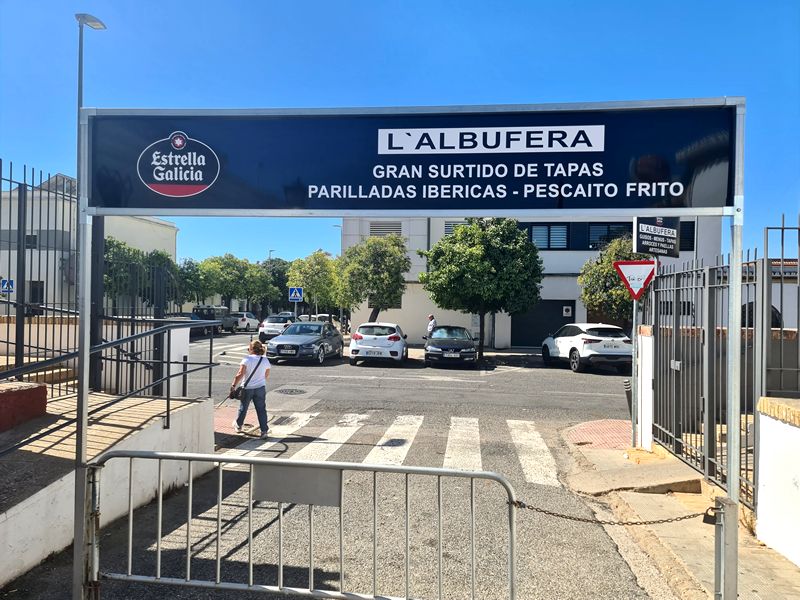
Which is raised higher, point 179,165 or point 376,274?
point 376,274

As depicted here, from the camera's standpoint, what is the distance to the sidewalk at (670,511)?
3816mm

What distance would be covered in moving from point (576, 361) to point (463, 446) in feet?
35.6

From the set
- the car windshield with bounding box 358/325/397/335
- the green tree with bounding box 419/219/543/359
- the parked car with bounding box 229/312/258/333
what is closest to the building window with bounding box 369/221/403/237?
the green tree with bounding box 419/219/543/359

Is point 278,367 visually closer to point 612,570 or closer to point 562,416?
point 562,416

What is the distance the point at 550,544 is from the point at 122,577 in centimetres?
313

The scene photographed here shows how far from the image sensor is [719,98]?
129 inches

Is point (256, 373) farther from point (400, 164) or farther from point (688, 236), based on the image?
point (688, 236)

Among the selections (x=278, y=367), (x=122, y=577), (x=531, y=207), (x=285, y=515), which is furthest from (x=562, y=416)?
(x=278, y=367)

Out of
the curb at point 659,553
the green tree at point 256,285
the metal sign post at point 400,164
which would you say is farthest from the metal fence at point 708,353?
the green tree at point 256,285

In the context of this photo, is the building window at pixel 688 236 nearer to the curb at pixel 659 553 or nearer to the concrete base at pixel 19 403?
the curb at pixel 659 553

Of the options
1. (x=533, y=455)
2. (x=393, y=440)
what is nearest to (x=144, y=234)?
(x=393, y=440)

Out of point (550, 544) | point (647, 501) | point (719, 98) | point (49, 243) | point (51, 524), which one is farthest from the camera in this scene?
point (49, 243)

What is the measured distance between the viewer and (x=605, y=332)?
697 inches

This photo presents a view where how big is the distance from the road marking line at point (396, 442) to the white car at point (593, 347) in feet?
29.5
